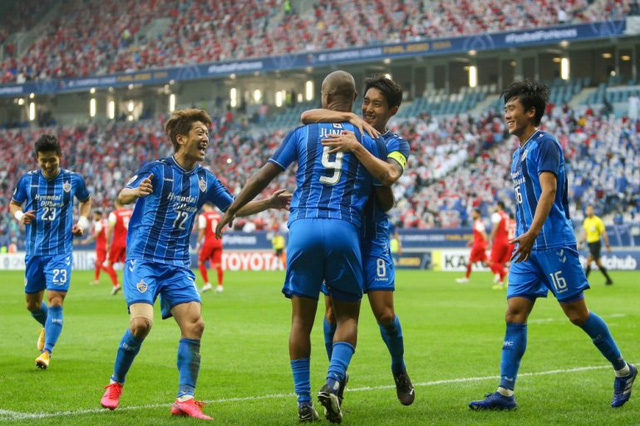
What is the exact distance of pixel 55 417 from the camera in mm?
7656

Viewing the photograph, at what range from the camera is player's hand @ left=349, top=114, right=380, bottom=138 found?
23.8ft

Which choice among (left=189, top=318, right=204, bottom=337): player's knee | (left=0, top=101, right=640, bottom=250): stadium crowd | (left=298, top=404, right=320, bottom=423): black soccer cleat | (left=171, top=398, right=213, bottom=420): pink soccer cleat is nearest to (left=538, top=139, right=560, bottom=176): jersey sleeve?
(left=298, top=404, right=320, bottom=423): black soccer cleat

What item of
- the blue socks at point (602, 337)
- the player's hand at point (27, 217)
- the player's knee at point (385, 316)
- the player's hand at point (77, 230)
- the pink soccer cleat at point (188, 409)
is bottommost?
the pink soccer cleat at point (188, 409)

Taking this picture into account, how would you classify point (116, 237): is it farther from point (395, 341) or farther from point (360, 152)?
point (360, 152)

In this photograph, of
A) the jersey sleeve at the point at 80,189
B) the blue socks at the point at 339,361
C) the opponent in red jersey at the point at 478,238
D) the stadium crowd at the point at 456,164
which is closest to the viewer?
the blue socks at the point at 339,361

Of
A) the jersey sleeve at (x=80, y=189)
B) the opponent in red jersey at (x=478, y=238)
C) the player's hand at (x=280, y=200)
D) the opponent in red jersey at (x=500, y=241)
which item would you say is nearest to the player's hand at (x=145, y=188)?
the player's hand at (x=280, y=200)

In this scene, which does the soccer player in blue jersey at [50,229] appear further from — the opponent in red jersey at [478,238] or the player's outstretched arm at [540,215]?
the opponent in red jersey at [478,238]

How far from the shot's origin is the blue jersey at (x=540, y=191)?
25.5 ft

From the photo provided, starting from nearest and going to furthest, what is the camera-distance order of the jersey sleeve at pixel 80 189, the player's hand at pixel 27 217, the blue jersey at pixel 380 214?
the blue jersey at pixel 380 214
the player's hand at pixel 27 217
the jersey sleeve at pixel 80 189

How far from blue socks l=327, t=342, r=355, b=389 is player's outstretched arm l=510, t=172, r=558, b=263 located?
4.84 feet

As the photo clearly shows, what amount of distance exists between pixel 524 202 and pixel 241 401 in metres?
2.83

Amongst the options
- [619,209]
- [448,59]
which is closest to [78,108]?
[448,59]

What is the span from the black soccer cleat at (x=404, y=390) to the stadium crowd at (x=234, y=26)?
3792cm

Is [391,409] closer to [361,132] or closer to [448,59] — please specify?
[361,132]
